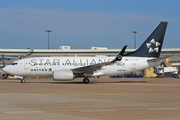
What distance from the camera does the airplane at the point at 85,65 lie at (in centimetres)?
3169

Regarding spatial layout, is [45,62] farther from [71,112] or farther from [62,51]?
[62,51]

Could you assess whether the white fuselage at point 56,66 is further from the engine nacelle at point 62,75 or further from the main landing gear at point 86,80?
the engine nacelle at point 62,75

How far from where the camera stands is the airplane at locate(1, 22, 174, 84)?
31.7 m

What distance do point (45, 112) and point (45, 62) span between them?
910 inches

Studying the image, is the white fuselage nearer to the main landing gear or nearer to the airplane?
the airplane

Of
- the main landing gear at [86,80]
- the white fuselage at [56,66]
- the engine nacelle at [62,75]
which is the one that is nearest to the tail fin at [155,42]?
the white fuselage at [56,66]

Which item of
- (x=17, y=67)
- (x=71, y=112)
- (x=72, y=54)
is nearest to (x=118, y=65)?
(x=17, y=67)

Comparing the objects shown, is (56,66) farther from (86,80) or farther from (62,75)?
(86,80)

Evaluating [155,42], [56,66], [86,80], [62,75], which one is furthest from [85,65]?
[155,42]

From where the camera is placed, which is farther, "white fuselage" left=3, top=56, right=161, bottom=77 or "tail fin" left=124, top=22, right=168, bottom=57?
"tail fin" left=124, top=22, right=168, bottom=57

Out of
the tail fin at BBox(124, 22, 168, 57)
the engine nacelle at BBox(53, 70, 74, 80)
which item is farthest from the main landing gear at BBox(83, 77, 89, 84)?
the tail fin at BBox(124, 22, 168, 57)

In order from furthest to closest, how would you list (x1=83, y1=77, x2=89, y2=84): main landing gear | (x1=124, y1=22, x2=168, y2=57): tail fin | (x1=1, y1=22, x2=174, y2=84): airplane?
(x1=124, y1=22, x2=168, y2=57): tail fin
(x1=83, y1=77, x2=89, y2=84): main landing gear
(x1=1, y1=22, x2=174, y2=84): airplane

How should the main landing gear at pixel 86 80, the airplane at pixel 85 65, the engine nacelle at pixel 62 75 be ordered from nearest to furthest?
the engine nacelle at pixel 62 75 → the airplane at pixel 85 65 → the main landing gear at pixel 86 80

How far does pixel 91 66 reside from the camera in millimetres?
30547
